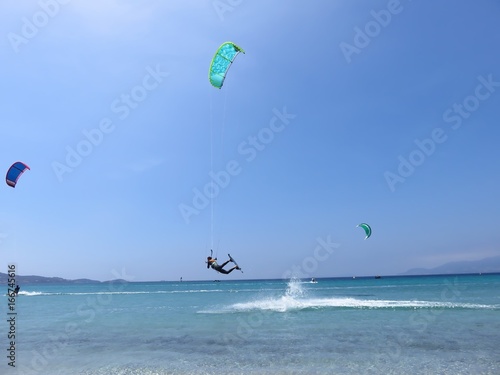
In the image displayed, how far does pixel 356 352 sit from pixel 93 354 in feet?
28.9

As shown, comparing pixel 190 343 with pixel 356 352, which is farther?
pixel 190 343

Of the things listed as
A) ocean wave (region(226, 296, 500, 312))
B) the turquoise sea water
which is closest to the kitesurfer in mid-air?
the turquoise sea water

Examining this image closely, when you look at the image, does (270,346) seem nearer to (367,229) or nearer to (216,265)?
(216,265)

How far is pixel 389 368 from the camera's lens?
1013 cm

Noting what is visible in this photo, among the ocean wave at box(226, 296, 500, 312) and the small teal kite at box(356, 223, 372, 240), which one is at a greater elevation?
the small teal kite at box(356, 223, 372, 240)

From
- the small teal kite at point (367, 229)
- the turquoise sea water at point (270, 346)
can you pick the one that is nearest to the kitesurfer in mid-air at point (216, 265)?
the turquoise sea water at point (270, 346)

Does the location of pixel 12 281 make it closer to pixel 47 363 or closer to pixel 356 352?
pixel 47 363

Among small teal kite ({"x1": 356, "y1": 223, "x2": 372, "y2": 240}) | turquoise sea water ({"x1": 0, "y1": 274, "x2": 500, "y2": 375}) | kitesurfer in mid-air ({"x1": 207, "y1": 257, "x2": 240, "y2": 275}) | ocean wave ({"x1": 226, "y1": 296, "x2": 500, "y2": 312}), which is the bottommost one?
ocean wave ({"x1": 226, "y1": 296, "x2": 500, "y2": 312})

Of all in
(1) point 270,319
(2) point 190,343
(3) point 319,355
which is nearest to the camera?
(3) point 319,355

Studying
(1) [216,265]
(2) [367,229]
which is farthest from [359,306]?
(1) [216,265]

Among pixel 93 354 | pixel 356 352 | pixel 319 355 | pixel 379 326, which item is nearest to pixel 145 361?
pixel 93 354

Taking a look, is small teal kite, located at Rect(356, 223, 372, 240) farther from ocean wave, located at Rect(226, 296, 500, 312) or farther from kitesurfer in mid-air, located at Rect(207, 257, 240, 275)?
kitesurfer in mid-air, located at Rect(207, 257, 240, 275)

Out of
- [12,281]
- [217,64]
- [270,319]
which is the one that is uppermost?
[217,64]

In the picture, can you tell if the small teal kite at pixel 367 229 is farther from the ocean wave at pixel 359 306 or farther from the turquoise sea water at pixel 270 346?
the turquoise sea water at pixel 270 346
